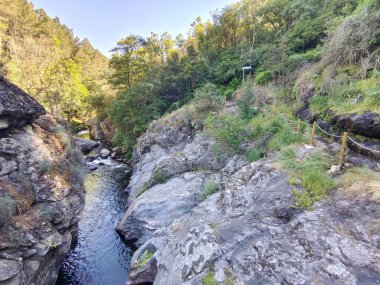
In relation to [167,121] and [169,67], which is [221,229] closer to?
[167,121]

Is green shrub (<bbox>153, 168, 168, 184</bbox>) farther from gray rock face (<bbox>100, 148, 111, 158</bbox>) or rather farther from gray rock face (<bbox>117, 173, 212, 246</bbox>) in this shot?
gray rock face (<bbox>100, 148, 111, 158</bbox>)

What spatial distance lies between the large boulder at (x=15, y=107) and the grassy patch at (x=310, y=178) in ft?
36.5

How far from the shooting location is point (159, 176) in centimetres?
1513

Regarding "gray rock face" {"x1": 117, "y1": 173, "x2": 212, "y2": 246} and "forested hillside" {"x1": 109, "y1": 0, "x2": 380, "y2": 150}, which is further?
"gray rock face" {"x1": 117, "y1": 173, "x2": 212, "y2": 246}

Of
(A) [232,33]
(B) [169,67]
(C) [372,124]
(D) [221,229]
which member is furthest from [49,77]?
(C) [372,124]

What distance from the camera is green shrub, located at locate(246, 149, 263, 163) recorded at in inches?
485

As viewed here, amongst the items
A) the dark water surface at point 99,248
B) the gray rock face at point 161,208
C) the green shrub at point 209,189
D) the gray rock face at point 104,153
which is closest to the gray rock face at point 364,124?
the green shrub at point 209,189

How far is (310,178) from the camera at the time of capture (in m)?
7.76

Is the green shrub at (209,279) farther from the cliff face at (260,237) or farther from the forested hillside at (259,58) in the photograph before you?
the forested hillside at (259,58)

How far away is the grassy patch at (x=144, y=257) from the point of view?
387 inches

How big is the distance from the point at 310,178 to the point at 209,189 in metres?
5.21

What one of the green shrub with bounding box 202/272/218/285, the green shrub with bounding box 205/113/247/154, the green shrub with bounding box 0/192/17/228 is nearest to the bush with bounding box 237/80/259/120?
the green shrub with bounding box 205/113/247/154

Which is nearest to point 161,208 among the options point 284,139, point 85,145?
point 284,139

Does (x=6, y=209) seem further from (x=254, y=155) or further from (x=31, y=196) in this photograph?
(x=254, y=155)
